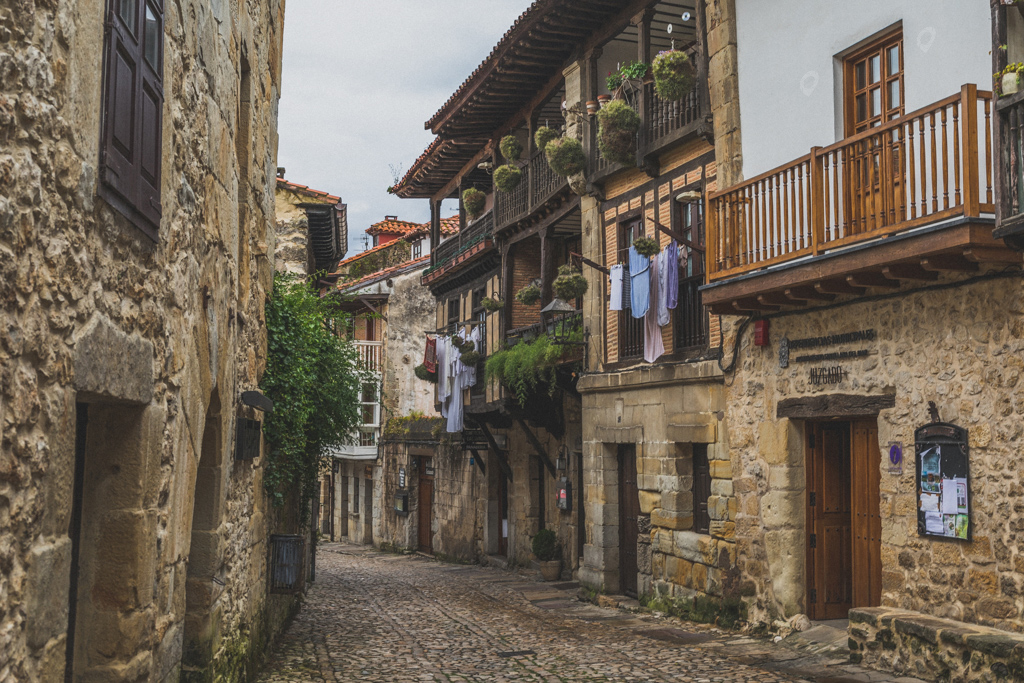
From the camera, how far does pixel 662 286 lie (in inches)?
482

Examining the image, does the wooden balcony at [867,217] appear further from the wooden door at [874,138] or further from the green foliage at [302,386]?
the green foliage at [302,386]

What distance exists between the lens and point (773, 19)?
11.0 m

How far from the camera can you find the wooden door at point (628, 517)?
1400 centimetres

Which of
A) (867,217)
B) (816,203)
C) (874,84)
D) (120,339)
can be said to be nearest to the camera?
(120,339)

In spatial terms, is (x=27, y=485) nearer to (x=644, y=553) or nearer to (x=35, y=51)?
(x=35, y=51)

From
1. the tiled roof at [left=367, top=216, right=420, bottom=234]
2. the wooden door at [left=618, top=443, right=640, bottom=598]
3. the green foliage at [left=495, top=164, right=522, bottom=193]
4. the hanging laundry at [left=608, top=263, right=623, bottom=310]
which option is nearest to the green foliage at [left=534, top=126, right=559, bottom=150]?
the green foliage at [left=495, top=164, right=522, bottom=193]

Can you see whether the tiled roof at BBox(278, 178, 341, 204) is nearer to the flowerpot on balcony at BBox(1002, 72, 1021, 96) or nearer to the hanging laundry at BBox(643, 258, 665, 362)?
the hanging laundry at BBox(643, 258, 665, 362)

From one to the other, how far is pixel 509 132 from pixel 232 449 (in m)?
13.1

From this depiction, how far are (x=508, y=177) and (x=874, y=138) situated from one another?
1034 cm

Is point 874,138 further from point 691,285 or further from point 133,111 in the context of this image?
point 133,111

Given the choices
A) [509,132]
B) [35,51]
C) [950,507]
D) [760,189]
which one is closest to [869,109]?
[760,189]

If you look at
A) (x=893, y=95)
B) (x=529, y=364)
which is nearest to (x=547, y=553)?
(x=529, y=364)

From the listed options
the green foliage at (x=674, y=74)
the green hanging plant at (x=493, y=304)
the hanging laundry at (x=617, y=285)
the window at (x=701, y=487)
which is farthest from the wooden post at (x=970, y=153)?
the green hanging plant at (x=493, y=304)

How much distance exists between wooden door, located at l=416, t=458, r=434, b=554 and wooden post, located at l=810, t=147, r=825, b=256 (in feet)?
57.5
